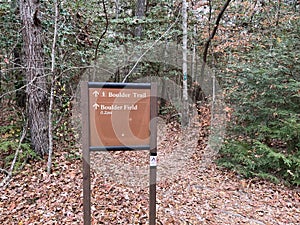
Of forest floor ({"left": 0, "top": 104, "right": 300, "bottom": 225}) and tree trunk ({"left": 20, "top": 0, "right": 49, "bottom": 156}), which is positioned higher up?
tree trunk ({"left": 20, "top": 0, "right": 49, "bottom": 156})

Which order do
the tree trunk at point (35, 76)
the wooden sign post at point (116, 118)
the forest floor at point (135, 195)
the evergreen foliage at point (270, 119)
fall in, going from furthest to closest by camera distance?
the evergreen foliage at point (270, 119) → the tree trunk at point (35, 76) → the forest floor at point (135, 195) → the wooden sign post at point (116, 118)

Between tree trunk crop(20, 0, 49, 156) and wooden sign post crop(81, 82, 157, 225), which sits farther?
tree trunk crop(20, 0, 49, 156)

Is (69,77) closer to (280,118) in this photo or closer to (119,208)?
(119,208)

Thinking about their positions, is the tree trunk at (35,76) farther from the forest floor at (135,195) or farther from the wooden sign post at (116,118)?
the wooden sign post at (116,118)

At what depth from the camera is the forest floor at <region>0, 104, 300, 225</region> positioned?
383 cm

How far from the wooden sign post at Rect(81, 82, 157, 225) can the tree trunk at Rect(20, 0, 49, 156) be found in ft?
9.00

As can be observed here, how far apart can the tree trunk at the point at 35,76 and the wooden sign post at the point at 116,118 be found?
9.00ft

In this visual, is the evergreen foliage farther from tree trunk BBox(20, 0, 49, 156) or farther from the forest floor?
tree trunk BBox(20, 0, 49, 156)

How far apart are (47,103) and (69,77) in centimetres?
125

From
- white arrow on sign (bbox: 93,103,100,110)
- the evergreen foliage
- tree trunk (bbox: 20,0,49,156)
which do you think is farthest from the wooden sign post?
the evergreen foliage

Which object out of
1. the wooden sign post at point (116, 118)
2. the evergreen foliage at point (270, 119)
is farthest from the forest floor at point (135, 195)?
the wooden sign post at point (116, 118)

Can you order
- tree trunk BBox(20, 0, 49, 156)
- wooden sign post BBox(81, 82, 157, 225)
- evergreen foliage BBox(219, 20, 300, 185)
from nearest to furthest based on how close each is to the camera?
1. wooden sign post BBox(81, 82, 157, 225)
2. tree trunk BBox(20, 0, 49, 156)
3. evergreen foliage BBox(219, 20, 300, 185)

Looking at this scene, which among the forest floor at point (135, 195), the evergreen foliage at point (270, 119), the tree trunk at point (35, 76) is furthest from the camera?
the evergreen foliage at point (270, 119)

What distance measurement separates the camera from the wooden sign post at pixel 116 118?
2.77 m
